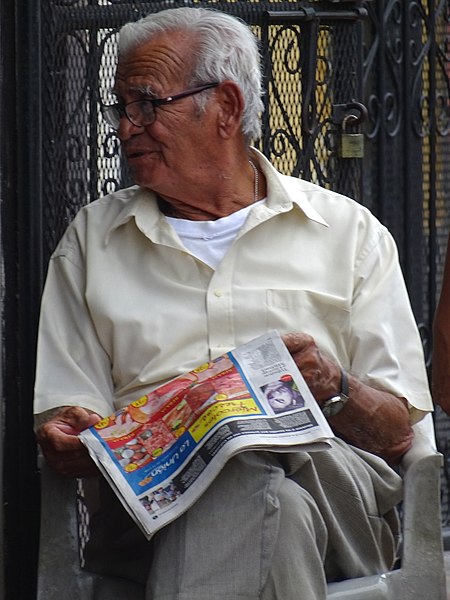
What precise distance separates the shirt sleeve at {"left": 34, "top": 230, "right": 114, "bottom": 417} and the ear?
1.64 ft

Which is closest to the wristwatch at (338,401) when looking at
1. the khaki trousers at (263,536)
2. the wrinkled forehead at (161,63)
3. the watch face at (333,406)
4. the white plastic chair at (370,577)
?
the watch face at (333,406)

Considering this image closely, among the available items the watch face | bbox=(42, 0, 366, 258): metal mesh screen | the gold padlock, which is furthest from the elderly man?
the gold padlock

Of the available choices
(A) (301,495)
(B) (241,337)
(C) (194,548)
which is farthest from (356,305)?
(C) (194,548)

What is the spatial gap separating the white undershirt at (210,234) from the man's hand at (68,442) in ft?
1.73

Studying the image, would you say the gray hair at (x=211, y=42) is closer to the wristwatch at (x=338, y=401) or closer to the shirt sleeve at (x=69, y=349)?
the shirt sleeve at (x=69, y=349)

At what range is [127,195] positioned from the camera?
3.47 m

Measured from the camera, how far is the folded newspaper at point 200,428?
2791mm

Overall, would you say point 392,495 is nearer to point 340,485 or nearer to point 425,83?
point 340,485

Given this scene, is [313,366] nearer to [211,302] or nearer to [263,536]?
[211,302]

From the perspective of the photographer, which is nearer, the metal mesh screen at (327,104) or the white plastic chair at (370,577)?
the white plastic chair at (370,577)

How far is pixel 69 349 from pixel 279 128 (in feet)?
3.68

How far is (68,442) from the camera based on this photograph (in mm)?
2982

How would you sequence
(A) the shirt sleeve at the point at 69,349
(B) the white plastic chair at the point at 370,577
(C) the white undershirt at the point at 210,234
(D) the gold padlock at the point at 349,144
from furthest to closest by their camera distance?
(D) the gold padlock at the point at 349,144 → (C) the white undershirt at the point at 210,234 → (A) the shirt sleeve at the point at 69,349 → (B) the white plastic chair at the point at 370,577

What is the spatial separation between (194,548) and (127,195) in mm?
1108
